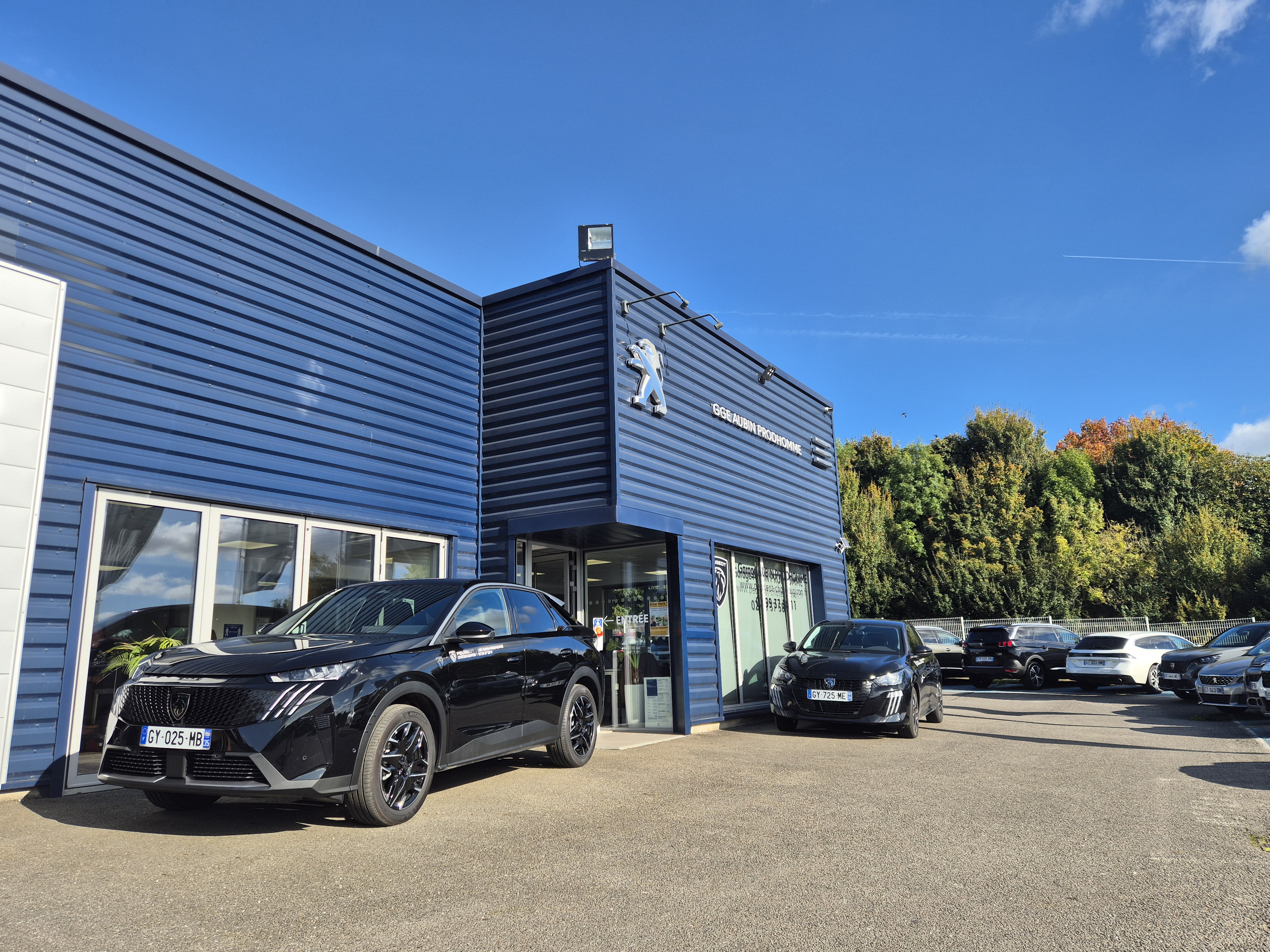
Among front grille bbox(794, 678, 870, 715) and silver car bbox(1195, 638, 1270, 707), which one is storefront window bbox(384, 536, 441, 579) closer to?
front grille bbox(794, 678, 870, 715)

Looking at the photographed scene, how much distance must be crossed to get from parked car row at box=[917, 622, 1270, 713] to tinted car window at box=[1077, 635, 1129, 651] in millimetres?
18

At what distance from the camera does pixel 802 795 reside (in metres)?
6.39

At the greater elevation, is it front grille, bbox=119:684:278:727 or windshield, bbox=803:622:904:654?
windshield, bbox=803:622:904:654

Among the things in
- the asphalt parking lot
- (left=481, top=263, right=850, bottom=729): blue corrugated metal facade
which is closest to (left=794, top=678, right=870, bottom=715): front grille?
(left=481, top=263, right=850, bottom=729): blue corrugated metal facade

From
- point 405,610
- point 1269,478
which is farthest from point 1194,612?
point 405,610

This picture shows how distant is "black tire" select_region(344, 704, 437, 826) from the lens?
4.93m

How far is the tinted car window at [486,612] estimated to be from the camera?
6203 millimetres

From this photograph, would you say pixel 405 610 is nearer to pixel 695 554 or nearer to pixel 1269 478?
pixel 695 554

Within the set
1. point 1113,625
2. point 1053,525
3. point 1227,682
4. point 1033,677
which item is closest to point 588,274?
point 1227,682

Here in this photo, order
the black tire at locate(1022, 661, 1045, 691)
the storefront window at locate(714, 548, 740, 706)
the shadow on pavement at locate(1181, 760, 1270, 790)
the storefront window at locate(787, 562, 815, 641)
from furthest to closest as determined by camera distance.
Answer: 1. the black tire at locate(1022, 661, 1045, 691)
2. the storefront window at locate(787, 562, 815, 641)
3. the storefront window at locate(714, 548, 740, 706)
4. the shadow on pavement at locate(1181, 760, 1270, 790)

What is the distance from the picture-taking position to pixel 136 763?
4.84m

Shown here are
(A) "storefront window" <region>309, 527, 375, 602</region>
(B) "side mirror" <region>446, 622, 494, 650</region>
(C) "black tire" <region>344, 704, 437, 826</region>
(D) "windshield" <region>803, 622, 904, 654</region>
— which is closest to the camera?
(C) "black tire" <region>344, 704, 437, 826</region>

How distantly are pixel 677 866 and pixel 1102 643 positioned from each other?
17744 mm

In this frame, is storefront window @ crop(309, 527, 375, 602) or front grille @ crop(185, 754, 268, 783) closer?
front grille @ crop(185, 754, 268, 783)
